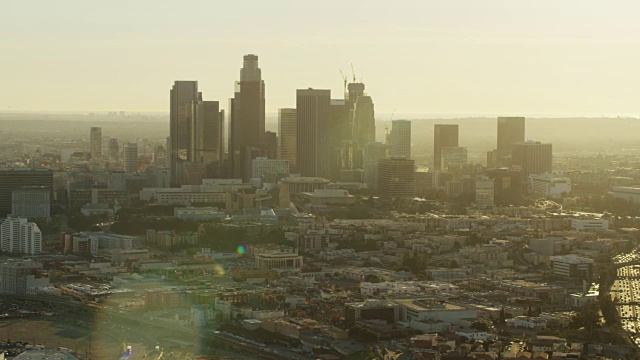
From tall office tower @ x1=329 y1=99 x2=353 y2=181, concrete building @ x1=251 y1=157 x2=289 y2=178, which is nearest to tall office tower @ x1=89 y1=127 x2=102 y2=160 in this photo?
tall office tower @ x1=329 y1=99 x2=353 y2=181

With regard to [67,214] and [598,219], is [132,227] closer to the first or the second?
[67,214]

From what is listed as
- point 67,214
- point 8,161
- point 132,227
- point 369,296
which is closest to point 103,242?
point 132,227

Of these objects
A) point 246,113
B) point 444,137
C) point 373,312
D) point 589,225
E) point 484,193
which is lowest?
point 373,312

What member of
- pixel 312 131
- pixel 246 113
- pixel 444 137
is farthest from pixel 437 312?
pixel 444 137

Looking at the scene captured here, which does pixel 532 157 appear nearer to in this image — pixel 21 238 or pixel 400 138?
pixel 400 138

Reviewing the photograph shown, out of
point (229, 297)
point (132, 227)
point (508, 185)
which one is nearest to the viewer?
point (229, 297)

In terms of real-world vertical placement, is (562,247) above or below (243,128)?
below
